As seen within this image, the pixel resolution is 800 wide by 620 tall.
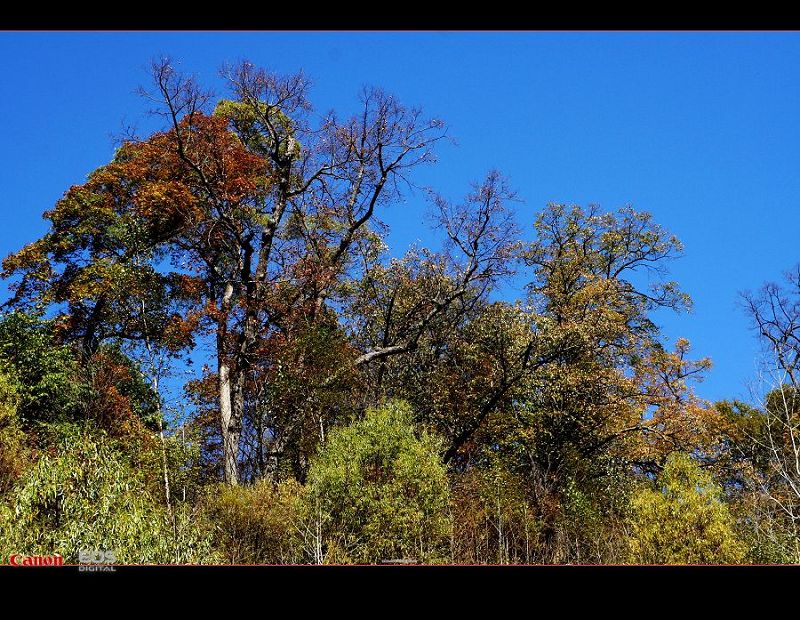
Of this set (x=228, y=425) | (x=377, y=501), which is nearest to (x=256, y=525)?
(x=377, y=501)

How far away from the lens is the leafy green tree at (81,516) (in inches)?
414

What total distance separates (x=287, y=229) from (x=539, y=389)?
8.90 m

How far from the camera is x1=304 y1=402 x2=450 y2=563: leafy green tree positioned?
46.1ft

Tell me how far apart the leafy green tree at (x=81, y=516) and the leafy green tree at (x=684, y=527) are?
8.09 meters

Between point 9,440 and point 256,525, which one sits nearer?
point 256,525

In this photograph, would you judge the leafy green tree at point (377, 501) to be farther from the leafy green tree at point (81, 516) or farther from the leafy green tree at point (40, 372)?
the leafy green tree at point (40, 372)

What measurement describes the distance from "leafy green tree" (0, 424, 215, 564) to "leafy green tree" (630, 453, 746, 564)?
8091mm

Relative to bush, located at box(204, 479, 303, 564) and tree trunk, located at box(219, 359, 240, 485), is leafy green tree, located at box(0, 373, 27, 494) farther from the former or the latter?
tree trunk, located at box(219, 359, 240, 485)

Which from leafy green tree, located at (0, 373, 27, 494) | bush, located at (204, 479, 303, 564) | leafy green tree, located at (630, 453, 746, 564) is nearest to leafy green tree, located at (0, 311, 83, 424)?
leafy green tree, located at (0, 373, 27, 494)

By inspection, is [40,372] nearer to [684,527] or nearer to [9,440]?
[9,440]

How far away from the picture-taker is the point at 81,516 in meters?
10.9

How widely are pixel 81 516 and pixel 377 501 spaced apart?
207 inches
